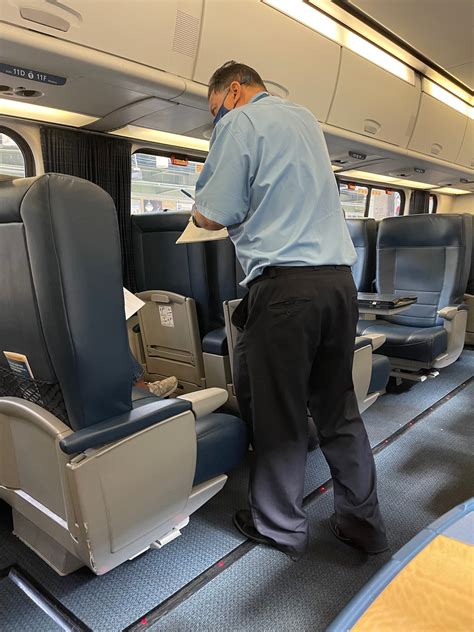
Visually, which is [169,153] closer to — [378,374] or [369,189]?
[378,374]

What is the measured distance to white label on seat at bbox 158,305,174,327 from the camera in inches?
122

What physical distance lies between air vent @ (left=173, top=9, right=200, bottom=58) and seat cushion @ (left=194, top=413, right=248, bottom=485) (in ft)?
7.07

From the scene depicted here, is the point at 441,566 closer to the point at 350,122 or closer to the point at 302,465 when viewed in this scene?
the point at 302,465

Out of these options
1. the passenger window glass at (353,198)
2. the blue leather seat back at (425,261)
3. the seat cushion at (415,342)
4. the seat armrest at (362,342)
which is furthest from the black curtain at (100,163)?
the passenger window glass at (353,198)

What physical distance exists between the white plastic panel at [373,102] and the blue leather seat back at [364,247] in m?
0.88

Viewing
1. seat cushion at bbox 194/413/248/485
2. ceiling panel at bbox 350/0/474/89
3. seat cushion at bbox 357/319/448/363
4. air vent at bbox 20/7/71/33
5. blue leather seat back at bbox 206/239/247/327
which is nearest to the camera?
seat cushion at bbox 194/413/248/485

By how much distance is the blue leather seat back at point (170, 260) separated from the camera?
2887mm

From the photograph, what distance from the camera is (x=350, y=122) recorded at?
408cm

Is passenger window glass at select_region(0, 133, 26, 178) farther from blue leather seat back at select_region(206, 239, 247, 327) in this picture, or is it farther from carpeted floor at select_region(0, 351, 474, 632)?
carpeted floor at select_region(0, 351, 474, 632)

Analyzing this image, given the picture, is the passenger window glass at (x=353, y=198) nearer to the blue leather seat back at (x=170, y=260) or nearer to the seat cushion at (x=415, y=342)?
the seat cushion at (x=415, y=342)

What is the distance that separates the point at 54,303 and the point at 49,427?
1.34ft

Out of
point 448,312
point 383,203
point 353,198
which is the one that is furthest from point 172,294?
point 383,203

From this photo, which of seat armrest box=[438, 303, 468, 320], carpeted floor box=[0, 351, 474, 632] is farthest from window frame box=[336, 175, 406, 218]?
carpeted floor box=[0, 351, 474, 632]

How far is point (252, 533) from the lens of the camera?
1.94 metres
